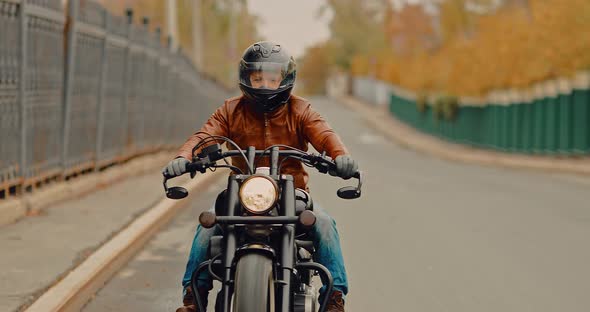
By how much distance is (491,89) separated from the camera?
43781mm

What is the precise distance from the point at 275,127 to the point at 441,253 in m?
4.87

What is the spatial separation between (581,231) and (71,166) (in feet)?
22.0

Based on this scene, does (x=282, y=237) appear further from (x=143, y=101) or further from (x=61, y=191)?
(x=143, y=101)

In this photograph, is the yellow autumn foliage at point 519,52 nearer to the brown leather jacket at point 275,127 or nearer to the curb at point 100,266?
the curb at point 100,266

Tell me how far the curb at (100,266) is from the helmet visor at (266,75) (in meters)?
2.06

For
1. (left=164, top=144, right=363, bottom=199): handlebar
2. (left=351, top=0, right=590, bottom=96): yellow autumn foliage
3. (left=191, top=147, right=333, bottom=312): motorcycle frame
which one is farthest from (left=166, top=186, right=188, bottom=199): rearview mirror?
(left=351, top=0, right=590, bottom=96): yellow autumn foliage

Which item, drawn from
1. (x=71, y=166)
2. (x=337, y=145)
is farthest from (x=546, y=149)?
(x=337, y=145)

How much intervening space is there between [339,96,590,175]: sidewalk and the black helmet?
21660 mm

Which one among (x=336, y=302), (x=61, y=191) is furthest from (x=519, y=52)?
(x=336, y=302)

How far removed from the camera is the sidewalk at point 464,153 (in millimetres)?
29514

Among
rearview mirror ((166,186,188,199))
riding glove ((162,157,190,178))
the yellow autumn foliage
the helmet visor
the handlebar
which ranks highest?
the yellow autumn foliage

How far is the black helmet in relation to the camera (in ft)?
18.6

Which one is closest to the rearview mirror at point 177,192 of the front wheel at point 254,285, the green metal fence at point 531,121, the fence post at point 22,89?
the front wheel at point 254,285

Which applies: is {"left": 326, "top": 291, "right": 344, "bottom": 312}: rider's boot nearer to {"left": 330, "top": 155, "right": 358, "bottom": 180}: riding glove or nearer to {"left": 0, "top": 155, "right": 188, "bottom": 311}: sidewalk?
{"left": 330, "top": 155, "right": 358, "bottom": 180}: riding glove
